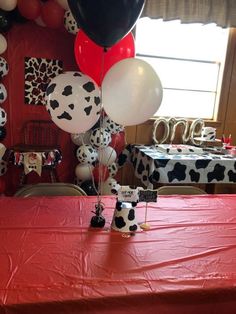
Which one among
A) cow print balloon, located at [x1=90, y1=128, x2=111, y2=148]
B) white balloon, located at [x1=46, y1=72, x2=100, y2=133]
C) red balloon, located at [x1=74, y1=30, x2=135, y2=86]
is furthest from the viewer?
cow print balloon, located at [x1=90, y1=128, x2=111, y2=148]

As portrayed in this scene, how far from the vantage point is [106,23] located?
1.14m

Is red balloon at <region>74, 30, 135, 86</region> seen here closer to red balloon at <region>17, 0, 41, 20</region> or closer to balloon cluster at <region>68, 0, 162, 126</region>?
balloon cluster at <region>68, 0, 162, 126</region>

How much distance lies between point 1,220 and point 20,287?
19.3 inches

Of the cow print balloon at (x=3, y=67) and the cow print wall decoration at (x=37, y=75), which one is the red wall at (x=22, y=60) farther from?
the cow print balloon at (x=3, y=67)

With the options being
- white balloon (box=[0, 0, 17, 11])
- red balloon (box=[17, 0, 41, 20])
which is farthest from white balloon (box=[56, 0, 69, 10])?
white balloon (box=[0, 0, 17, 11])

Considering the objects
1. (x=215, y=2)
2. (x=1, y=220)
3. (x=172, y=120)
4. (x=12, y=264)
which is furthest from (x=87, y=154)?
(x=215, y=2)

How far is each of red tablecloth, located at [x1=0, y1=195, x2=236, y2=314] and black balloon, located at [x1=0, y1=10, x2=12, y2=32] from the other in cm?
175

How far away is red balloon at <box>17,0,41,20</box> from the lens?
2.34 meters

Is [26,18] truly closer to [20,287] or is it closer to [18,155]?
[18,155]

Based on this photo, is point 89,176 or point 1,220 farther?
point 89,176

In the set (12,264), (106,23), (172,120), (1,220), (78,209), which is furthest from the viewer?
(172,120)

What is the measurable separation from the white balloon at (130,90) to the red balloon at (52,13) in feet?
5.09

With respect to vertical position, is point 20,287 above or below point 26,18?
below

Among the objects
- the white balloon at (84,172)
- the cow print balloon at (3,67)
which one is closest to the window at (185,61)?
the white balloon at (84,172)
